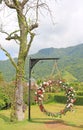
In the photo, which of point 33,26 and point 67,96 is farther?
point 33,26

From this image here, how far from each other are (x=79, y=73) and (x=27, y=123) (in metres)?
116

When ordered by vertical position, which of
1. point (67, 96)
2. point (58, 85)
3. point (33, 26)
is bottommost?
point (67, 96)

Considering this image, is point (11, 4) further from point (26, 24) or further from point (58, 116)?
point (58, 116)

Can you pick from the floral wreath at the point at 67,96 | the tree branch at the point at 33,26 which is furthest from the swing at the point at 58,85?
the tree branch at the point at 33,26

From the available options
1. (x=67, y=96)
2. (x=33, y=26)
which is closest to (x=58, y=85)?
(x=67, y=96)

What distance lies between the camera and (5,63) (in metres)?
157

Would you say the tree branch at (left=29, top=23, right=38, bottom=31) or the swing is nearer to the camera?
the swing

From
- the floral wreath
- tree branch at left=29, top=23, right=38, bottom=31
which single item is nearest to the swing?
the floral wreath

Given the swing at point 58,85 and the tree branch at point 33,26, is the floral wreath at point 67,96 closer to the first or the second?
the swing at point 58,85

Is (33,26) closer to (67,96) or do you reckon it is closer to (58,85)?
(58,85)

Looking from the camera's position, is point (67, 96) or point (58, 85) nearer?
point (67, 96)

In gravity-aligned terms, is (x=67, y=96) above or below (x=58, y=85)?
below

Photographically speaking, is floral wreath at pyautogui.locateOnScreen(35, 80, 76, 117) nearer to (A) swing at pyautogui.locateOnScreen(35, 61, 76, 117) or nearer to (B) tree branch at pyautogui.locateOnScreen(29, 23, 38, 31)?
(A) swing at pyautogui.locateOnScreen(35, 61, 76, 117)

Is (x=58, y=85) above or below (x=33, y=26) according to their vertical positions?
below
